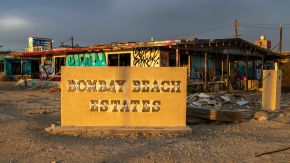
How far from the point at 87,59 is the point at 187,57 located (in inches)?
283

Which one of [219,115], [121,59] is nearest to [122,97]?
[219,115]

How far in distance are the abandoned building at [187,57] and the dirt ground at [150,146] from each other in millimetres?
8928

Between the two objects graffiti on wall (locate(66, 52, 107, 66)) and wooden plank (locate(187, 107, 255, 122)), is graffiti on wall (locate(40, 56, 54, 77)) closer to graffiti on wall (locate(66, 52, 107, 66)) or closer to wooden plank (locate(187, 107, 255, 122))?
graffiti on wall (locate(66, 52, 107, 66))

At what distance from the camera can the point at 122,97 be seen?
853cm

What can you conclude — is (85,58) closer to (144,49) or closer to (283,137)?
(144,49)

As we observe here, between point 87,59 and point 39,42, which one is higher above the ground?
point 39,42

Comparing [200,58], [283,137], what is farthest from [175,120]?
[200,58]

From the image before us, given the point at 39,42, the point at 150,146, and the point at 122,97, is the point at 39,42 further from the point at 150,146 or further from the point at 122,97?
the point at 150,146

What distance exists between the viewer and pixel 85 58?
2423 cm

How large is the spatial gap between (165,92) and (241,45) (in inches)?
642

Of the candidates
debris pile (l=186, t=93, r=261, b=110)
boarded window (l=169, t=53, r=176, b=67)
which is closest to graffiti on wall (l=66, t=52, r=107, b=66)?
boarded window (l=169, t=53, r=176, b=67)

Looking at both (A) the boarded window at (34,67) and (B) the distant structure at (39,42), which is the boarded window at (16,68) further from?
(B) the distant structure at (39,42)

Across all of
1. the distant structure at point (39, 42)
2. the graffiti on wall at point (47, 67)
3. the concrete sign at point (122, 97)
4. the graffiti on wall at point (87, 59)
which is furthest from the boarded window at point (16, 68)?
the concrete sign at point (122, 97)

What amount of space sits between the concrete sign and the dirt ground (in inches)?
28.9
